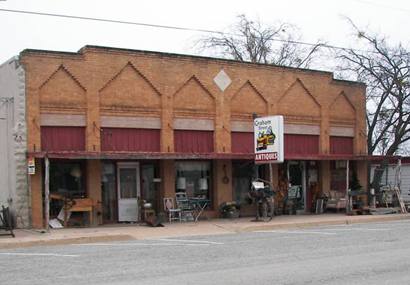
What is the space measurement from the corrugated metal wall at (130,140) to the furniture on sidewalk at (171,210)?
6.51 feet

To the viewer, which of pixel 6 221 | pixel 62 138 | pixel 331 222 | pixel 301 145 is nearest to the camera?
pixel 6 221

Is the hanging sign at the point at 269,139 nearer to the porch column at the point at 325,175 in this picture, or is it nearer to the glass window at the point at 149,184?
the glass window at the point at 149,184

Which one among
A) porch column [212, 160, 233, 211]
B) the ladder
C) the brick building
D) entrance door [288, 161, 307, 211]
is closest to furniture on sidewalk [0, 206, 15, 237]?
the brick building

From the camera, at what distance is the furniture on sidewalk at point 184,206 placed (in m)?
24.1

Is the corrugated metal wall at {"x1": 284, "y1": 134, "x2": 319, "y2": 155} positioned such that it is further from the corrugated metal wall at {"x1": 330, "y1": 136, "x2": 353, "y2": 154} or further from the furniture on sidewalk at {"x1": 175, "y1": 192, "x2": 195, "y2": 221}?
the furniture on sidewalk at {"x1": 175, "y1": 192, "x2": 195, "y2": 221}

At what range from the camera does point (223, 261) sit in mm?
12133

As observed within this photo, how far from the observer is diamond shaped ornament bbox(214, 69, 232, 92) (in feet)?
82.7

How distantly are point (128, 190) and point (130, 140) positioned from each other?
1947 mm

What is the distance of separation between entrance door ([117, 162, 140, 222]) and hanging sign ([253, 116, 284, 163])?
4.65 metres

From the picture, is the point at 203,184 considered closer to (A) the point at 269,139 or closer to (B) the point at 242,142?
(B) the point at 242,142

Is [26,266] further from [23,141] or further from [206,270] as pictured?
[23,141]

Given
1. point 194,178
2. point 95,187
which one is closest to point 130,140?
point 95,187

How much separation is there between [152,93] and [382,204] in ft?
40.3

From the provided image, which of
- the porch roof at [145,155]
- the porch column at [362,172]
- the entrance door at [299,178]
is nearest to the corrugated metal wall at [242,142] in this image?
the porch roof at [145,155]
